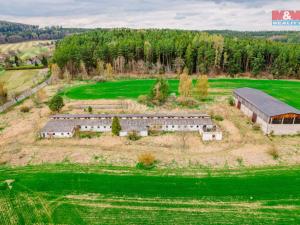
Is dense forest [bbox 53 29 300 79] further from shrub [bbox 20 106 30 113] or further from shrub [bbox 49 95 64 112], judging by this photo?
shrub [bbox 49 95 64 112]

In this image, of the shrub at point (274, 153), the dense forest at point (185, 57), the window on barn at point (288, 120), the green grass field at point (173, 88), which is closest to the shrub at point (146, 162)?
the shrub at point (274, 153)

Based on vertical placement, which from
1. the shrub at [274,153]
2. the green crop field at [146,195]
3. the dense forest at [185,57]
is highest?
the dense forest at [185,57]

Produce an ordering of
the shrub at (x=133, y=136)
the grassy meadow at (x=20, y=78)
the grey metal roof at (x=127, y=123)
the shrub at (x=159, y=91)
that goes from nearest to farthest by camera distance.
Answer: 1. the shrub at (x=133, y=136)
2. the grey metal roof at (x=127, y=123)
3. the shrub at (x=159, y=91)
4. the grassy meadow at (x=20, y=78)

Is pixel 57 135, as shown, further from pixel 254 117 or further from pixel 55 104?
pixel 254 117

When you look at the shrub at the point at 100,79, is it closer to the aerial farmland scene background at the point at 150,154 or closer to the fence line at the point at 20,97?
the aerial farmland scene background at the point at 150,154

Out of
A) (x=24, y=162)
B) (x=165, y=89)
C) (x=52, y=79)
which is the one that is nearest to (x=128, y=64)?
(x=52, y=79)

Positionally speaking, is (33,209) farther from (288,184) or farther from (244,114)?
(244,114)
